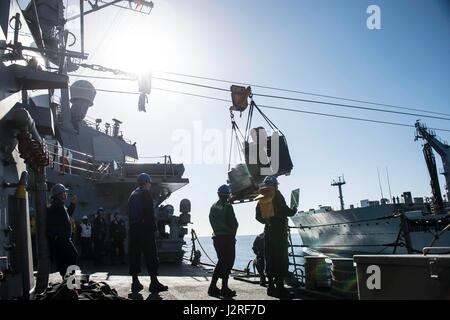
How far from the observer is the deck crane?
101 feet

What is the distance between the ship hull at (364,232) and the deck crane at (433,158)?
4.33 metres

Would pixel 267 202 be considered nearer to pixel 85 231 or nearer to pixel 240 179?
pixel 240 179

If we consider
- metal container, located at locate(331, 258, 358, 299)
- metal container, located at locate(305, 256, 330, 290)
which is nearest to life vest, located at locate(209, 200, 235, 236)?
metal container, located at locate(305, 256, 330, 290)

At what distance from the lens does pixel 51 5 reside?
1772 cm

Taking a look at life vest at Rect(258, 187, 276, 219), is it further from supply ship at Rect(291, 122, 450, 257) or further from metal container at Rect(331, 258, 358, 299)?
supply ship at Rect(291, 122, 450, 257)

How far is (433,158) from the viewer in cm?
3350

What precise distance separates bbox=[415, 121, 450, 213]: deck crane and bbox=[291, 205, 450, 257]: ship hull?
433cm

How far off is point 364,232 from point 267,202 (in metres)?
28.4

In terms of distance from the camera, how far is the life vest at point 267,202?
566cm

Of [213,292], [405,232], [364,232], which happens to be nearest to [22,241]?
[213,292]

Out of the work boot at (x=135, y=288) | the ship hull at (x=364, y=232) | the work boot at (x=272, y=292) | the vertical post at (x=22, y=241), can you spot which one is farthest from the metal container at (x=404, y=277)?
the ship hull at (x=364, y=232)

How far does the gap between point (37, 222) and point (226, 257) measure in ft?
9.48
